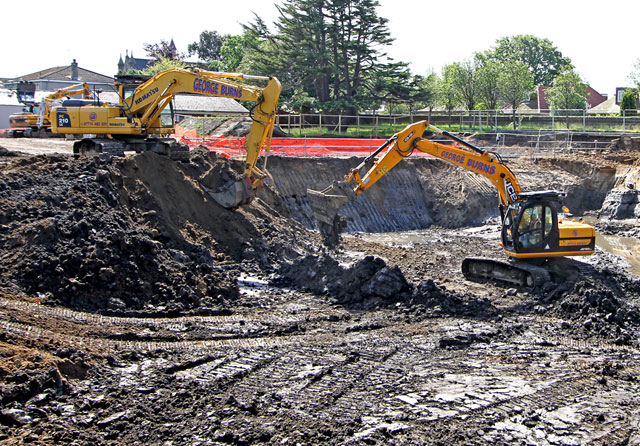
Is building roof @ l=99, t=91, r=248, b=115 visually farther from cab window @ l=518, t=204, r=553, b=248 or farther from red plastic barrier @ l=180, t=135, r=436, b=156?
cab window @ l=518, t=204, r=553, b=248

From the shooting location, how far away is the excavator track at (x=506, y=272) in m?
14.6

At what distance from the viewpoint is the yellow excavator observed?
2592 centimetres

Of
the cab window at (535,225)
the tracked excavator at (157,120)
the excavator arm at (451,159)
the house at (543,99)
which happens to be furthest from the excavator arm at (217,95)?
the house at (543,99)

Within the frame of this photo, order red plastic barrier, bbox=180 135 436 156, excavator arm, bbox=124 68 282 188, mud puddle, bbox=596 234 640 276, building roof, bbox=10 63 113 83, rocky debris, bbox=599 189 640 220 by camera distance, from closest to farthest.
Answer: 1. excavator arm, bbox=124 68 282 188
2. mud puddle, bbox=596 234 640 276
3. rocky debris, bbox=599 189 640 220
4. red plastic barrier, bbox=180 135 436 156
5. building roof, bbox=10 63 113 83

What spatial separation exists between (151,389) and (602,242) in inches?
750

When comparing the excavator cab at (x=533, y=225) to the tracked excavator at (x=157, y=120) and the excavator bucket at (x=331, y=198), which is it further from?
the tracked excavator at (x=157, y=120)

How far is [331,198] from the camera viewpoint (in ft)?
50.9

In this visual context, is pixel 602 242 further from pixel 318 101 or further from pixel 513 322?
pixel 318 101

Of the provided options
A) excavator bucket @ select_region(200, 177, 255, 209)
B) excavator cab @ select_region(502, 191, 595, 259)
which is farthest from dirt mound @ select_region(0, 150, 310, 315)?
excavator cab @ select_region(502, 191, 595, 259)

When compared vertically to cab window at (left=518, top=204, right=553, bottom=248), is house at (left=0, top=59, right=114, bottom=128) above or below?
above

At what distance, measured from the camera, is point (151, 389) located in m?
8.41

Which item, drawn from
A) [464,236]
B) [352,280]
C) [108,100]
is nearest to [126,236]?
[352,280]

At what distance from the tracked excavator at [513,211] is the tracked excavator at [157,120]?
2.30 m

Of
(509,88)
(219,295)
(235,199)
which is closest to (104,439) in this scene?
(219,295)
